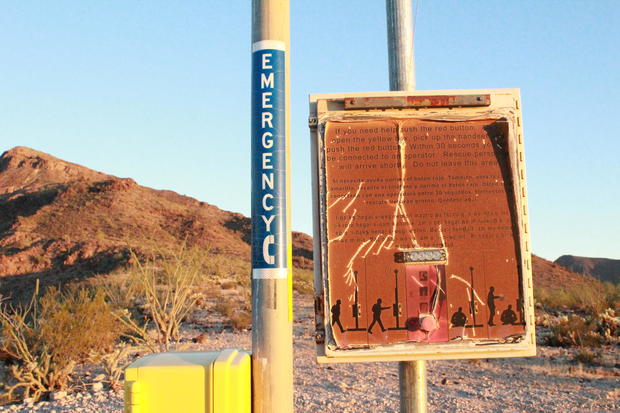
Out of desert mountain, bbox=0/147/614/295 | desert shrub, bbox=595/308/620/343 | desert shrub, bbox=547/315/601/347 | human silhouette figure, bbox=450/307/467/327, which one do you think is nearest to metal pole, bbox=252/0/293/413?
human silhouette figure, bbox=450/307/467/327

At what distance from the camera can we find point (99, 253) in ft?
96.0

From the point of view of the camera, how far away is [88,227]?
40.3m

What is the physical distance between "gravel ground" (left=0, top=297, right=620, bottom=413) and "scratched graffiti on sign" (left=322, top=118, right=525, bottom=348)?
3.87 m

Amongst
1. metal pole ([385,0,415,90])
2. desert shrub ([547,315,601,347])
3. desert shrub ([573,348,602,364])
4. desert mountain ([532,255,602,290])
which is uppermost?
metal pole ([385,0,415,90])

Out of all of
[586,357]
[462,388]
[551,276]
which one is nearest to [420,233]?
[462,388]

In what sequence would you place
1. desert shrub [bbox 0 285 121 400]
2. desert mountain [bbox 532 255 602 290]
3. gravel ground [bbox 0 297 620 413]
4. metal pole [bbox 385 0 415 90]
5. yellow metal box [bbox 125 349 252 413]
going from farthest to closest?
desert mountain [bbox 532 255 602 290] < desert shrub [bbox 0 285 121 400] < gravel ground [bbox 0 297 620 413] < metal pole [bbox 385 0 415 90] < yellow metal box [bbox 125 349 252 413]

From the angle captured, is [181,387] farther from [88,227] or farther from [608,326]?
[88,227]

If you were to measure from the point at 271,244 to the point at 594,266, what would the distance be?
62.7 meters

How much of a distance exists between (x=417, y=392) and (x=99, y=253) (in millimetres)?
28224

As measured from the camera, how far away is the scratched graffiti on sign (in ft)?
10.3

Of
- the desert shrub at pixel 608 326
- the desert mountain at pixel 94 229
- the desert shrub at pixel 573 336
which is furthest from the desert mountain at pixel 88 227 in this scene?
the desert shrub at pixel 608 326

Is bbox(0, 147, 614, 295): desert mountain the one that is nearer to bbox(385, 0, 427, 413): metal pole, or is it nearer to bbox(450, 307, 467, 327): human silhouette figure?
bbox(385, 0, 427, 413): metal pole

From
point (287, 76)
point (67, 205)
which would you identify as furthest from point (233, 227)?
point (287, 76)

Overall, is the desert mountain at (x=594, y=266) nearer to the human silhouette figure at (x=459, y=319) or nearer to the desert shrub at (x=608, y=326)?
the desert shrub at (x=608, y=326)
